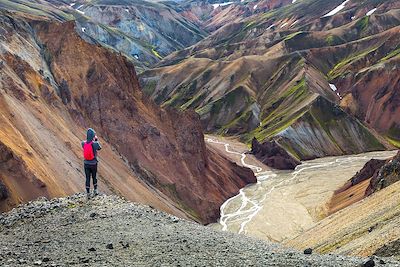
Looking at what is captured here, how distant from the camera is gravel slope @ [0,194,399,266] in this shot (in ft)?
A: 51.3

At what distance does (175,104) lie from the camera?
17825 centimetres

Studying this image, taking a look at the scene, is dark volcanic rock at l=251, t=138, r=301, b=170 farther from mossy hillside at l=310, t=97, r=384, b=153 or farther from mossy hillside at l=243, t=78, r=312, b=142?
mossy hillside at l=310, t=97, r=384, b=153

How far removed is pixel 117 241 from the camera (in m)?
17.9

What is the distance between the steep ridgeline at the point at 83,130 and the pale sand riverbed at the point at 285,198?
272 centimetres

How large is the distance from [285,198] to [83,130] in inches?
1385

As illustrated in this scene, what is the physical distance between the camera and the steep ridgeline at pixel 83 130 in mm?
43281

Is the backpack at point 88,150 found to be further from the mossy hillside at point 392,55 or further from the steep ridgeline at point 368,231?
the mossy hillside at point 392,55

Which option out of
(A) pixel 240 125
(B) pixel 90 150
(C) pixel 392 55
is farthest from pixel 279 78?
(B) pixel 90 150

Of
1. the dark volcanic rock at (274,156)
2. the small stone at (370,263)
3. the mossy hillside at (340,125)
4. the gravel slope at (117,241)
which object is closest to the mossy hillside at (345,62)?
the mossy hillside at (340,125)

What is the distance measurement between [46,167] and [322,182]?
57437mm

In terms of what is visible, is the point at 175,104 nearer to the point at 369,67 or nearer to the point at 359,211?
the point at 369,67

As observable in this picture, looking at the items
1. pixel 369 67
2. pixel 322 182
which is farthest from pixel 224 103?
pixel 322 182

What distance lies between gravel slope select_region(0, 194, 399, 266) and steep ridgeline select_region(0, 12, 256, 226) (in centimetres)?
1527

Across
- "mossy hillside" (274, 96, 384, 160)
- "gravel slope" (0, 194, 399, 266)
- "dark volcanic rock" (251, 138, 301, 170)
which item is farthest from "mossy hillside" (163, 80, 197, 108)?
"gravel slope" (0, 194, 399, 266)
